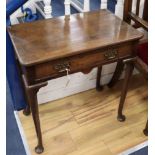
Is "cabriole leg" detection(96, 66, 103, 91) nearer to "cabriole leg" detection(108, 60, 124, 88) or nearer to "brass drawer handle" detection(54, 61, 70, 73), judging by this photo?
"cabriole leg" detection(108, 60, 124, 88)

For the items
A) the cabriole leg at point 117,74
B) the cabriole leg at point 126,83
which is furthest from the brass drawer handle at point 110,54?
the cabriole leg at point 117,74

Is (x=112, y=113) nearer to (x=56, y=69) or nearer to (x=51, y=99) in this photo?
(x=51, y=99)

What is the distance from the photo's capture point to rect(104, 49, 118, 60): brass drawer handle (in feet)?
3.91

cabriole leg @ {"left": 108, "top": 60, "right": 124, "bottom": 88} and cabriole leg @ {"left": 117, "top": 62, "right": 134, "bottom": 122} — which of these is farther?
cabriole leg @ {"left": 108, "top": 60, "right": 124, "bottom": 88}

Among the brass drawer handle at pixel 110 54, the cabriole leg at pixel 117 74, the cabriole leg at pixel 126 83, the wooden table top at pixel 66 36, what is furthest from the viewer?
the cabriole leg at pixel 117 74

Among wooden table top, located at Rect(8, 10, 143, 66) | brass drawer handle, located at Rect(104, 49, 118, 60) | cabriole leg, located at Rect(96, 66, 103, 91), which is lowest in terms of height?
cabriole leg, located at Rect(96, 66, 103, 91)

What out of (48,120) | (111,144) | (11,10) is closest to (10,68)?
(11,10)

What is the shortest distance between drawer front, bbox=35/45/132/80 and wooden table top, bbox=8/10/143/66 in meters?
0.04

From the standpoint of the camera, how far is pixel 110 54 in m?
1.21

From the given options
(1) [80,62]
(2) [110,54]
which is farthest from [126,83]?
(1) [80,62]

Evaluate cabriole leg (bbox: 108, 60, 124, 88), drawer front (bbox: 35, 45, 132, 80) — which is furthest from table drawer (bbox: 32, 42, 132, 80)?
cabriole leg (bbox: 108, 60, 124, 88)

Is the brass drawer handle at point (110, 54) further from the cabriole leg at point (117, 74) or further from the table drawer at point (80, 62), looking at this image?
the cabriole leg at point (117, 74)

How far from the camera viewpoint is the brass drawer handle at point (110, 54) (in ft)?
3.91

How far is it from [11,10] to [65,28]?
11.3 inches
